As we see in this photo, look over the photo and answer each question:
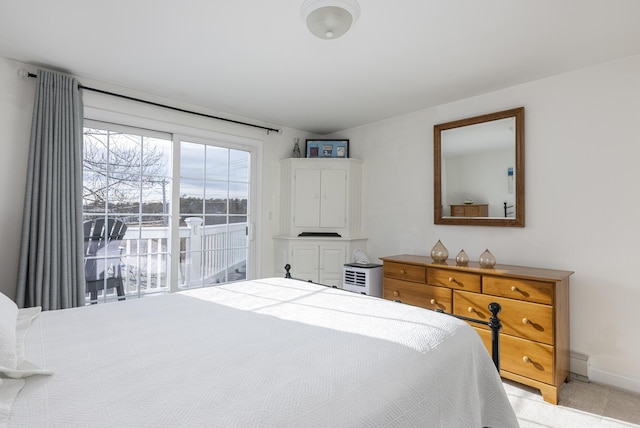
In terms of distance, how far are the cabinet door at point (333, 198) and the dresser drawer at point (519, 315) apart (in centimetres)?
182

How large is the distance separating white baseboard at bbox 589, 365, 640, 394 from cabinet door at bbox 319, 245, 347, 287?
2395 millimetres

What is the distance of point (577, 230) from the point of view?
2639mm

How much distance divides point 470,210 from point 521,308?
3.53 feet

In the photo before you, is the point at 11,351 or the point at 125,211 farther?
the point at 125,211

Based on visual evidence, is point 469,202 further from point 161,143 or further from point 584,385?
point 161,143

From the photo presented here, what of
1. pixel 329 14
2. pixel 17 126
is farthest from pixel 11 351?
pixel 17 126

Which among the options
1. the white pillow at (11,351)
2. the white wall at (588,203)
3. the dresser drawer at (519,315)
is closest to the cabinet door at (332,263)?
the white wall at (588,203)

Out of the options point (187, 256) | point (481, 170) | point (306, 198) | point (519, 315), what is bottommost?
point (519, 315)

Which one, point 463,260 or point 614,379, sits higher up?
point 463,260

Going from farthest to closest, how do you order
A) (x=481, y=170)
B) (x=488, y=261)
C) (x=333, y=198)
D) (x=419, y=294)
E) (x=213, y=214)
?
1. (x=333, y=198)
2. (x=213, y=214)
3. (x=481, y=170)
4. (x=419, y=294)
5. (x=488, y=261)

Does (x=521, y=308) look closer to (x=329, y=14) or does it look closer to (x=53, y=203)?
(x=329, y=14)

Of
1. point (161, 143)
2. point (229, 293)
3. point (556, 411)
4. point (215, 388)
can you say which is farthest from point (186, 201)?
point (556, 411)

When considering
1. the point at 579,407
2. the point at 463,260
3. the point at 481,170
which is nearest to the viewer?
the point at 579,407

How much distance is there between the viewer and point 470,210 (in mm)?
3232
